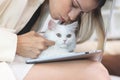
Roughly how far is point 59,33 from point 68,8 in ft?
0.33

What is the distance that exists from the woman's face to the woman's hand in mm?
134

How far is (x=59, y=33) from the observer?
39.2 inches

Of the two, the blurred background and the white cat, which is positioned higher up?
the white cat

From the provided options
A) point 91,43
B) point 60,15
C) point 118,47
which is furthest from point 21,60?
point 118,47

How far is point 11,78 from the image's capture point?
0.74 m

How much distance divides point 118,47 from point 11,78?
59 cm

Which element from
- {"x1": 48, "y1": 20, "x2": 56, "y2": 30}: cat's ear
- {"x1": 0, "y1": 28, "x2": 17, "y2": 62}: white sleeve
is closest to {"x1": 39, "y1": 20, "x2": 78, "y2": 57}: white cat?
{"x1": 48, "y1": 20, "x2": 56, "y2": 30}: cat's ear

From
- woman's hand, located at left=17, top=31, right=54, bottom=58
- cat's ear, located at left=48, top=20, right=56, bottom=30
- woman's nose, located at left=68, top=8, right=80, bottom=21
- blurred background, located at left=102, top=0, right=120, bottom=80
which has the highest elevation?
woman's nose, located at left=68, top=8, right=80, bottom=21

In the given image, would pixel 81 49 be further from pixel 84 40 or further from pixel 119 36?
pixel 119 36

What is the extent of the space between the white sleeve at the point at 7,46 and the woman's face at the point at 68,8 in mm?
234

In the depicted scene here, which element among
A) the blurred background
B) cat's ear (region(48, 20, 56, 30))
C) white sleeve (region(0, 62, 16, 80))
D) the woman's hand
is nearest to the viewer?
white sleeve (region(0, 62, 16, 80))

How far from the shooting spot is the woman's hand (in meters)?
Result: 0.88

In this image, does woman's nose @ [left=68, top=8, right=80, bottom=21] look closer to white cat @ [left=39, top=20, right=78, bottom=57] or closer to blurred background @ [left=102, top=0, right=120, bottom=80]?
white cat @ [left=39, top=20, right=78, bottom=57]

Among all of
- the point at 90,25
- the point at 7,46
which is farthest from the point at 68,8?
the point at 7,46
